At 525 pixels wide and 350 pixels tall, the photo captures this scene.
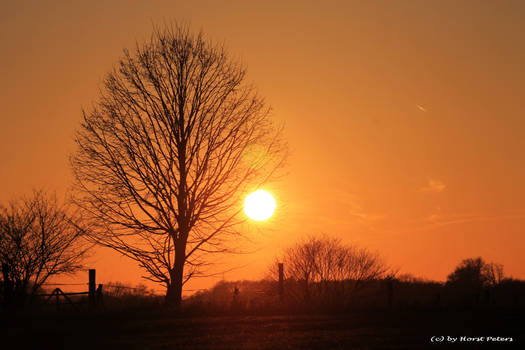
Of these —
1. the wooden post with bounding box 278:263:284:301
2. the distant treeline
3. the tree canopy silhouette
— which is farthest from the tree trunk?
the tree canopy silhouette

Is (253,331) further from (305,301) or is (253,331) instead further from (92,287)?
(92,287)

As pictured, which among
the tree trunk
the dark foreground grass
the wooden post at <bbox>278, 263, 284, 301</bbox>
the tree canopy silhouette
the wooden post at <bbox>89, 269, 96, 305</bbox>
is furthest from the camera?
the tree canopy silhouette

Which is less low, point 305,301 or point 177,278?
point 177,278

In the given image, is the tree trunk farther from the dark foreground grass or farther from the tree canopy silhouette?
the tree canopy silhouette

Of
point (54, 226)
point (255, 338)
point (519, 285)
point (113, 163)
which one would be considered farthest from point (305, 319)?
point (519, 285)

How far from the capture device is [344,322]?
20047 mm

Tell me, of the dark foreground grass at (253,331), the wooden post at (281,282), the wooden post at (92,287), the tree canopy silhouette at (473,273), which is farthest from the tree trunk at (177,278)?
the tree canopy silhouette at (473,273)

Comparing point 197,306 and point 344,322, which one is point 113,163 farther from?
point 344,322

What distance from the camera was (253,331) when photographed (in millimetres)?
17078

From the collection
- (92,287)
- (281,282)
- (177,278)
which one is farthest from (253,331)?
(281,282)

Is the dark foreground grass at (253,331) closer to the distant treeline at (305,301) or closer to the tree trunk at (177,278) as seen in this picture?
the tree trunk at (177,278)

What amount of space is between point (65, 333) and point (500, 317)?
1625 cm

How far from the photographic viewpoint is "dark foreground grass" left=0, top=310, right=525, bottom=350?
14.5m

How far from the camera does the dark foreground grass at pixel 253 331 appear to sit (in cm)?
1446
